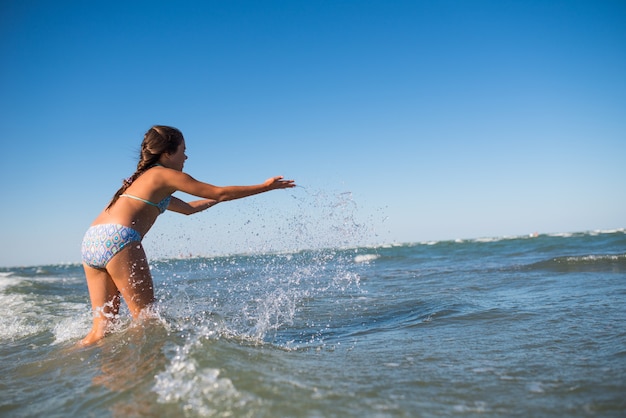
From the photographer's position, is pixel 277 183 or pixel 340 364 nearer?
pixel 340 364

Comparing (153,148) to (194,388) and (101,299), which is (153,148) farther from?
(194,388)

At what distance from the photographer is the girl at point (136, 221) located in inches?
136

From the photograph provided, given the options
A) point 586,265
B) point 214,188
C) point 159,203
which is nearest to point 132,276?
point 159,203

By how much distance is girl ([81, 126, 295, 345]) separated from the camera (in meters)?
3.47

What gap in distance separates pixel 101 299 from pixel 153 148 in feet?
4.36

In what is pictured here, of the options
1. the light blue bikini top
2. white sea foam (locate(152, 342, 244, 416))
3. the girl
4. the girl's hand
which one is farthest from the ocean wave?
white sea foam (locate(152, 342, 244, 416))

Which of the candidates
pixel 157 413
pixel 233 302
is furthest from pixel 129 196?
pixel 233 302

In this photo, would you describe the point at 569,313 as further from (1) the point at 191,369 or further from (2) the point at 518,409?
(1) the point at 191,369

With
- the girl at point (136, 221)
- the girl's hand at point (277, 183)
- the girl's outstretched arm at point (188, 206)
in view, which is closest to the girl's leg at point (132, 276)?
the girl at point (136, 221)

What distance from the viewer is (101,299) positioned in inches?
144

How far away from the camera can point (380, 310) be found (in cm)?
604

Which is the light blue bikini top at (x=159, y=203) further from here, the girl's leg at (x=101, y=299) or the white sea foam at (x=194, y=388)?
the white sea foam at (x=194, y=388)

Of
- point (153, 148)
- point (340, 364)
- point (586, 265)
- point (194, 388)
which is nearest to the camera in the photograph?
point (194, 388)

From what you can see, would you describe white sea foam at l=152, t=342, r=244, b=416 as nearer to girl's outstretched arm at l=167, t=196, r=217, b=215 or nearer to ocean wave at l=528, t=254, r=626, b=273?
girl's outstretched arm at l=167, t=196, r=217, b=215
